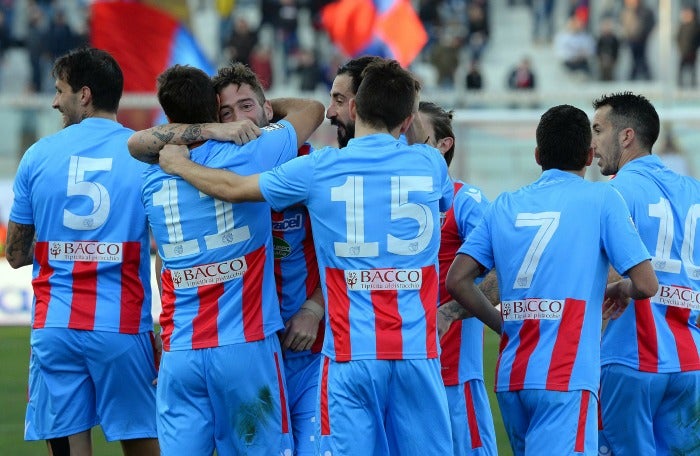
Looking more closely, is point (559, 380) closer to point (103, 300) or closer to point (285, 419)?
point (285, 419)

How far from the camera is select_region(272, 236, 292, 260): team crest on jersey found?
6.66 metres

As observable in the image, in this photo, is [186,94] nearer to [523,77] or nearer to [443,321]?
[443,321]

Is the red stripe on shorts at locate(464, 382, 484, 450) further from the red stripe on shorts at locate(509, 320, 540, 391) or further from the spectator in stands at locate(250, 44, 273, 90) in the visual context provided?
the spectator in stands at locate(250, 44, 273, 90)

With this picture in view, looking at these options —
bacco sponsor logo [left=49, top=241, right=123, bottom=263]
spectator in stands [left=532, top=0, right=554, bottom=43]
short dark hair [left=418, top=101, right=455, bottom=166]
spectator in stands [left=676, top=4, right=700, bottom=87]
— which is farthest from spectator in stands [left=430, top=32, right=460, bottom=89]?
bacco sponsor logo [left=49, top=241, right=123, bottom=263]

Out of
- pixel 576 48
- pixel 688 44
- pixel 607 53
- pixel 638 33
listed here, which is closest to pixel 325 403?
pixel 607 53

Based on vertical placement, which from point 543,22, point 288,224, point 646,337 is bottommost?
point 646,337

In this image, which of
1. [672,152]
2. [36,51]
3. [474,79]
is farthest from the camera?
[36,51]

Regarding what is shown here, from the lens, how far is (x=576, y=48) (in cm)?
2814

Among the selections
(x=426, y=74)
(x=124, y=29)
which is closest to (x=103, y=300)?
(x=124, y=29)

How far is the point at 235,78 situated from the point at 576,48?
2255cm

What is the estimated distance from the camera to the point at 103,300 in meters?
7.12

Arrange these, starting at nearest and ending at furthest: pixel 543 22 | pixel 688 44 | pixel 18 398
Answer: pixel 18 398 < pixel 688 44 < pixel 543 22

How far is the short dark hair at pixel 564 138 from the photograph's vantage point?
622 cm

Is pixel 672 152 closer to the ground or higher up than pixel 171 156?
closer to the ground
